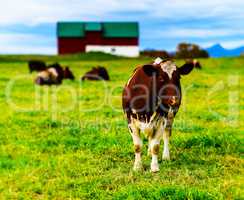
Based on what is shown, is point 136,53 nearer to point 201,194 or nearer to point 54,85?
point 54,85

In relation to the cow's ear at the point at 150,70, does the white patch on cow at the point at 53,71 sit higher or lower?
higher

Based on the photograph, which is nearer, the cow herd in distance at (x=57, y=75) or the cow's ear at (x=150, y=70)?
the cow's ear at (x=150, y=70)

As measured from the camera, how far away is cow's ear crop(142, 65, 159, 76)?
29.6ft

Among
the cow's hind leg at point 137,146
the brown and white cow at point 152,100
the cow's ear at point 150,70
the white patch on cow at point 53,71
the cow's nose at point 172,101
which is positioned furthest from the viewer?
the white patch on cow at point 53,71

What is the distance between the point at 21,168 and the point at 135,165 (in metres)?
2.19

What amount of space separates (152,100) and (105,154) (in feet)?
7.51

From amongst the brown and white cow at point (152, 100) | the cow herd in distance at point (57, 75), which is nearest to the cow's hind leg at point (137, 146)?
the brown and white cow at point (152, 100)

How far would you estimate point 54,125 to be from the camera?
14.8 meters

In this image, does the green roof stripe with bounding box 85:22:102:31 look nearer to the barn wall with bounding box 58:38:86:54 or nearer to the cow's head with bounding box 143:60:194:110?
the barn wall with bounding box 58:38:86:54

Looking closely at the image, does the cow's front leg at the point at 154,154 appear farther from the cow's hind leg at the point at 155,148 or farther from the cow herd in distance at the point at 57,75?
the cow herd in distance at the point at 57,75

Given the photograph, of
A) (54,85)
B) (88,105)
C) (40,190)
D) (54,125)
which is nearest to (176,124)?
(54,125)

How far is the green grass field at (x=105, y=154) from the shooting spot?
825 cm

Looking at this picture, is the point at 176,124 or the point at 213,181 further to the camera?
the point at 176,124

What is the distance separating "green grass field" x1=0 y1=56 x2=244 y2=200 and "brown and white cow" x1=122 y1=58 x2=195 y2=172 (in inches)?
25.1
